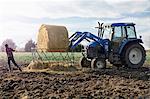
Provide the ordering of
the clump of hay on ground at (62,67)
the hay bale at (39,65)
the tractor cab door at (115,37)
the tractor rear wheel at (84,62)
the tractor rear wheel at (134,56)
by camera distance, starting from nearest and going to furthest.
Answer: the clump of hay on ground at (62,67), the tractor rear wheel at (134,56), the tractor cab door at (115,37), the hay bale at (39,65), the tractor rear wheel at (84,62)

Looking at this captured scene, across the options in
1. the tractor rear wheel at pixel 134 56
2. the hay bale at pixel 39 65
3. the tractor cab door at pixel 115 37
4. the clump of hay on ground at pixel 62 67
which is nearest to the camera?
the clump of hay on ground at pixel 62 67

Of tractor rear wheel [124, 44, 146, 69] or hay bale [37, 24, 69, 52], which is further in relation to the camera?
hay bale [37, 24, 69, 52]

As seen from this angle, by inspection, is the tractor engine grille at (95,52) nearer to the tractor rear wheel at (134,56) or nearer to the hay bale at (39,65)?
the tractor rear wheel at (134,56)

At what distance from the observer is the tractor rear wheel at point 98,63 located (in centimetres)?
2071

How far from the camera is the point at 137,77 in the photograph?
16.7m

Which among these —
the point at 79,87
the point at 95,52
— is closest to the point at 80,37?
the point at 95,52

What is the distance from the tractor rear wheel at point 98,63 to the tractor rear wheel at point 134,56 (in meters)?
1.12

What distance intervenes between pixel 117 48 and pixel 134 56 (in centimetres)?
105

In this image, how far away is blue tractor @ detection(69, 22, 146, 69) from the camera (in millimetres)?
20797

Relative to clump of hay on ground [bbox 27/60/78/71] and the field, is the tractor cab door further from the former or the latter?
the field

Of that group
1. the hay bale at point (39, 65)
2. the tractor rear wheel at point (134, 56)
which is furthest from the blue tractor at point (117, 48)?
the hay bale at point (39, 65)

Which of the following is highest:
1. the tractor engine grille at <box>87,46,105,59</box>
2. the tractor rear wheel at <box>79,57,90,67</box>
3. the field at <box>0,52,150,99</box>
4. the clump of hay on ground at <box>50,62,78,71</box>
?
the tractor engine grille at <box>87,46,105,59</box>

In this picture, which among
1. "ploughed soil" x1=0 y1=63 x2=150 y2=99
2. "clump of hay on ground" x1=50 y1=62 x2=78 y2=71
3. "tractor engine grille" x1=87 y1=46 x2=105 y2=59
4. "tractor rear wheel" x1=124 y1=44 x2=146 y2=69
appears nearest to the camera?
"ploughed soil" x1=0 y1=63 x2=150 y2=99

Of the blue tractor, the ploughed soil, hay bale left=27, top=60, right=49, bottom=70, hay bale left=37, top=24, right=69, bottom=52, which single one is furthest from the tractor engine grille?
the ploughed soil
